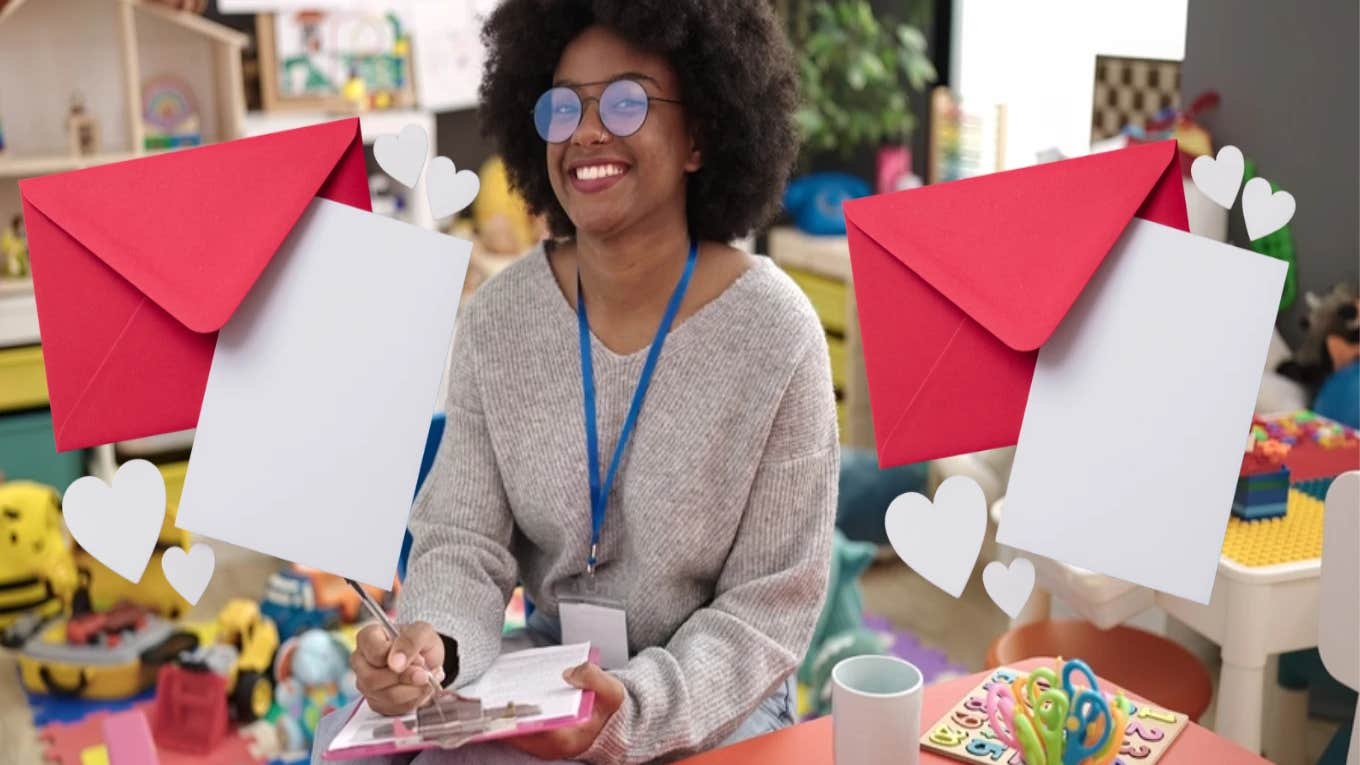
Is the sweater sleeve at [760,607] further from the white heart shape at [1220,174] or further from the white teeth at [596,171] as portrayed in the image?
the white heart shape at [1220,174]

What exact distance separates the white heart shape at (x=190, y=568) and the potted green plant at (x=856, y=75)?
8.74 feet

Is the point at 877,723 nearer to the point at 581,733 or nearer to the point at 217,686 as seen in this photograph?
the point at 581,733

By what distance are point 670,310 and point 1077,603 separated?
31.8 inches

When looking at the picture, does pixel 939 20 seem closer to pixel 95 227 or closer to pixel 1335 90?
pixel 1335 90

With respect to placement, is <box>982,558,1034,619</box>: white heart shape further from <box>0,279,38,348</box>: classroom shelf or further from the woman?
<box>0,279,38,348</box>: classroom shelf

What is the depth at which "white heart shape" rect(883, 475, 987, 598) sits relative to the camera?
94 centimetres

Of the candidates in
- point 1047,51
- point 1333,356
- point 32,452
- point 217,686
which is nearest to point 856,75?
point 1047,51

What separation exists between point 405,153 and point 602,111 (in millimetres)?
363

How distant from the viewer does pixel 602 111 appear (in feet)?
4.24

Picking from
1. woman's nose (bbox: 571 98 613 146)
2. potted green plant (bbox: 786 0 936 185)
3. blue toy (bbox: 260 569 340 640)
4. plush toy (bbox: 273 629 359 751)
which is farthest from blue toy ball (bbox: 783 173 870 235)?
woman's nose (bbox: 571 98 613 146)

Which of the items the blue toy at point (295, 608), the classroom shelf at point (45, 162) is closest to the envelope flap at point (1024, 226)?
the blue toy at point (295, 608)

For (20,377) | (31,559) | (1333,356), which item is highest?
(1333,356)

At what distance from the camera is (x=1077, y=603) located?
1881 mm

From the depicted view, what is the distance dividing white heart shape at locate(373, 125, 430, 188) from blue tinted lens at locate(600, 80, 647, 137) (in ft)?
1.12
